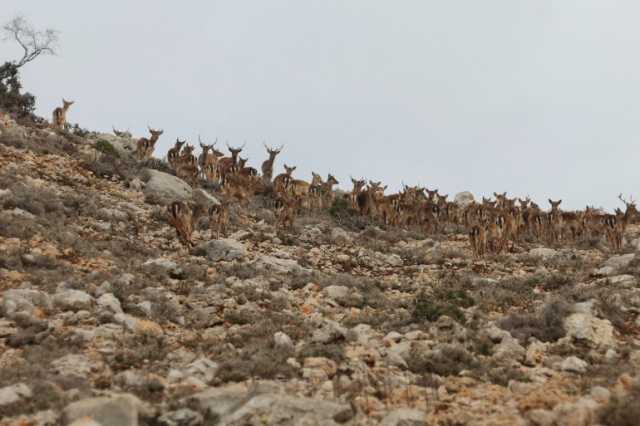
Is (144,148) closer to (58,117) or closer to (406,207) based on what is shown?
(58,117)

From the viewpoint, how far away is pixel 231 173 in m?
28.5

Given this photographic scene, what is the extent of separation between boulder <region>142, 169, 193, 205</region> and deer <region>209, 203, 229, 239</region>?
137 inches

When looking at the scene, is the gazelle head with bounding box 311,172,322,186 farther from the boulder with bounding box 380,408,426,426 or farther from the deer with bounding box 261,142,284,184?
the boulder with bounding box 380,408,426,426

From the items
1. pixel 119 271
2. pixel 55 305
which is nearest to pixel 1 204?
pixel 119 271

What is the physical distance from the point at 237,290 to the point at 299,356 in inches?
143

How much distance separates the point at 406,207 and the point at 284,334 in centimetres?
1843

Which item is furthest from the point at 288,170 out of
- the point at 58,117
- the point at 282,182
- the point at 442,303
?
the point at 442,303

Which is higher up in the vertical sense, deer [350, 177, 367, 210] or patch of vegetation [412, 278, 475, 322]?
deer [350, 177, 367, 210]

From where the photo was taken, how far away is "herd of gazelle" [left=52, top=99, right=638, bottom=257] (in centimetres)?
2162

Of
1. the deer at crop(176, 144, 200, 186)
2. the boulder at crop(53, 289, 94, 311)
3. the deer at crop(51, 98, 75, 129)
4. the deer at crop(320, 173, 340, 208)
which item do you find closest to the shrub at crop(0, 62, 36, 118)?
the deer at crop(51, 98, 75, 129)

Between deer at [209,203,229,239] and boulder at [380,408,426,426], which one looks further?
deer at [209,203,229,239]

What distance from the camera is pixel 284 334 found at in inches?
330

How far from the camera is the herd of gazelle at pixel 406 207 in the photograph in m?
21.6

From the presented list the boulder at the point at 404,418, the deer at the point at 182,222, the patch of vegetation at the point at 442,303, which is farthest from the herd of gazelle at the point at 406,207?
the boulder at the point at 404,418
